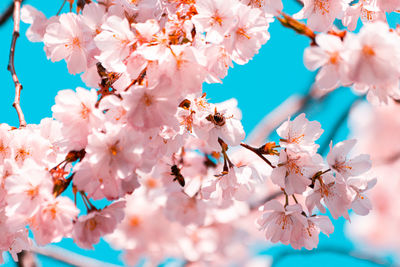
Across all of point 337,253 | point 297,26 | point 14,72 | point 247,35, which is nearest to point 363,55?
point 297,26

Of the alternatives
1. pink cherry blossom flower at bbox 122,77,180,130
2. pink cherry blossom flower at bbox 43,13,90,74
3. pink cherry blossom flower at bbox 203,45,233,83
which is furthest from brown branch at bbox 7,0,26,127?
pink cherry blossom flower at bbox 203,45,233,83

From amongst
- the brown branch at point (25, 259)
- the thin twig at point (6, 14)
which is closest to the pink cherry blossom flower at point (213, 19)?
the thin twig at point (6, 14)

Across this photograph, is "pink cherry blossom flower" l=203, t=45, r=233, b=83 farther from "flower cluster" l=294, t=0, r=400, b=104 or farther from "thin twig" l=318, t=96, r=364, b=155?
"thin twig" l=318, t=96, r=364, b=155

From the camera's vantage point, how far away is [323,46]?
1.07m

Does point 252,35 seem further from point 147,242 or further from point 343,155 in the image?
point 147,242

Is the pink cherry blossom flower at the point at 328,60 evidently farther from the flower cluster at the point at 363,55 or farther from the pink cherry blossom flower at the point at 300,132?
the pink cherry blossom flower at the point at 300,132

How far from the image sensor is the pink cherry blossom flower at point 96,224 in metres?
1.14

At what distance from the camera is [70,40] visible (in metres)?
1.31

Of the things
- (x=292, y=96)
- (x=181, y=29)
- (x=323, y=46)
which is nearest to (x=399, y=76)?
(x=323, y=46)

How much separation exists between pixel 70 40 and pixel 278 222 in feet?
2.81

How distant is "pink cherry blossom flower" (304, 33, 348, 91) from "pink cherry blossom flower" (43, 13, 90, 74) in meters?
0.65

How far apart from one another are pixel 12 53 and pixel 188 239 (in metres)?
3.08

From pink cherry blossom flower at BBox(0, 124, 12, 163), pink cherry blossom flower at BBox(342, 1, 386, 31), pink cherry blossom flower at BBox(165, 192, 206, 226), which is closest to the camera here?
pink cherry blossom flower at BBox(0, 124, 12, 163)

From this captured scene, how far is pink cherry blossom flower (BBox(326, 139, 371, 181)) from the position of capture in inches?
51.3
